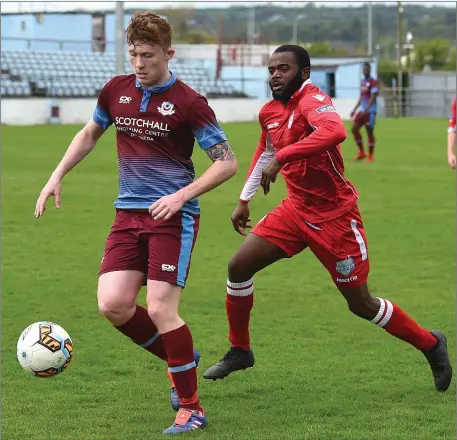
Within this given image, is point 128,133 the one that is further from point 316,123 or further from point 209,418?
point 209,418

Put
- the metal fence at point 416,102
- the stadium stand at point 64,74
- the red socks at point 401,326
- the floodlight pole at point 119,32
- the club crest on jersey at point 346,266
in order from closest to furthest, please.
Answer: the club crest on jersey at point 346,266 < the red socks at point 401,326 < the floodlight pole at point 119,32 < the stadium stand at point 64,74 < the metal fence at point 416,102

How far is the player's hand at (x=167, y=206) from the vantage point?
17.5ft

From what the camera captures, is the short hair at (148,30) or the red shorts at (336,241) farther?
the red shorts at (336,241)

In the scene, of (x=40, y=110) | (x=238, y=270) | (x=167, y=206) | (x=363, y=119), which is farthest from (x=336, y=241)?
(x=40, y=110)

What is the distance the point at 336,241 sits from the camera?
6230 millimetres

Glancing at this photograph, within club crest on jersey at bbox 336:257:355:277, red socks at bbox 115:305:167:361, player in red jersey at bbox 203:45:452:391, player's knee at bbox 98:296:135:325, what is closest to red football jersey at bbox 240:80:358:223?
player in red jersey at bbox 203:45:452:391

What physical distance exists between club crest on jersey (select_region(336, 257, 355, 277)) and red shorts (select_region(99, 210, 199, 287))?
3.30ft

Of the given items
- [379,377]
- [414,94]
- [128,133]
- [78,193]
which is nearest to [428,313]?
[379,377]

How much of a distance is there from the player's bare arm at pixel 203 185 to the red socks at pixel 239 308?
3.97ft

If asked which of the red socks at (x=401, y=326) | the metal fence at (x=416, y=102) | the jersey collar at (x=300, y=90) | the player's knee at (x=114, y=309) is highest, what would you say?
the jersey collar at (x=300, y=90)

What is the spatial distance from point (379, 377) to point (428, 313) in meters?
2.23

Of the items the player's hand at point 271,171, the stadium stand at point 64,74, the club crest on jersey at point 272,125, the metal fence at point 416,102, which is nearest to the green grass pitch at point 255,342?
the player's hand at point 271,171

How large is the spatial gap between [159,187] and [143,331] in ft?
2.81

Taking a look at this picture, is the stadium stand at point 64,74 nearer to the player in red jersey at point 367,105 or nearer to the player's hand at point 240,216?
the player in red jersey at point 367,105
